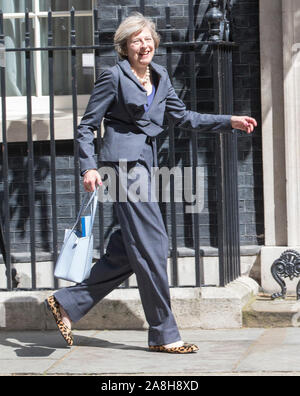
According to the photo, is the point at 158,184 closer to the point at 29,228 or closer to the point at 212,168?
the point at 212,168

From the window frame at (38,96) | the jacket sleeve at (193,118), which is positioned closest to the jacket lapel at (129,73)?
the jacket sleeve at (193,118)

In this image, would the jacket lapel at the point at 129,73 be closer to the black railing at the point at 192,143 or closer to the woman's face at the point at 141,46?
the woman's face at the point at 141,46

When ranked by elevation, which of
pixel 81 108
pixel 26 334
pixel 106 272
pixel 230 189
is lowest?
pixel 26 334

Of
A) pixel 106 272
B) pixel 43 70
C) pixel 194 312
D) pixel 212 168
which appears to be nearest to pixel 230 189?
pixel 212 168

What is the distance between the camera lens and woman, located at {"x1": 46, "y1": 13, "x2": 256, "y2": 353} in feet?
19.0

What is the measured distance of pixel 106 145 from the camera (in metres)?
5.84

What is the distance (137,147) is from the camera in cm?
580

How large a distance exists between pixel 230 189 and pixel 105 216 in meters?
1.03

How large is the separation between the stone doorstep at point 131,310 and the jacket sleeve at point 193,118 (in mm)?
1275

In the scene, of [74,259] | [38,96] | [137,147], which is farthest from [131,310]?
[38,96]

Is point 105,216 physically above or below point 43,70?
below

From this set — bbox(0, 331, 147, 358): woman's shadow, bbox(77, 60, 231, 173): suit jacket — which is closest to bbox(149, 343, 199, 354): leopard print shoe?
bbox(0, 331, 147, 358): woman's shadow

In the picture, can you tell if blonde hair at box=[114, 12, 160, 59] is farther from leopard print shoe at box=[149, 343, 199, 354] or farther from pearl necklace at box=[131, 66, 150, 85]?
leopard print shoe at box=[149, 343, 199, 354]
